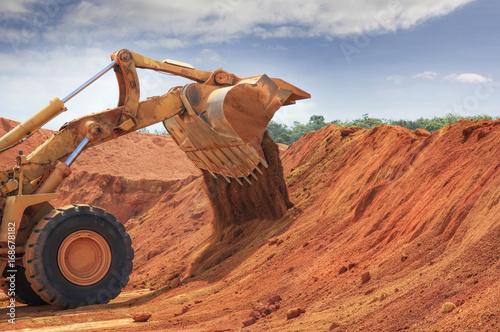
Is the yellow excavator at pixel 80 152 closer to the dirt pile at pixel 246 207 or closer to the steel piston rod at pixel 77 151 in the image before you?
the steel piston rod at pixel 77 151

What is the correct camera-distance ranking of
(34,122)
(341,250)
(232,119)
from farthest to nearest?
(232,119) < (34,122) < (341,250)

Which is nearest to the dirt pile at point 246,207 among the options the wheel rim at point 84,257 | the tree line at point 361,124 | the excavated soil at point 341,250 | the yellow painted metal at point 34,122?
the excavated soil at point 341,250

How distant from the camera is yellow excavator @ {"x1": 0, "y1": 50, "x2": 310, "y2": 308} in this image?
28.4ft

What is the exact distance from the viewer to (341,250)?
28.7ft

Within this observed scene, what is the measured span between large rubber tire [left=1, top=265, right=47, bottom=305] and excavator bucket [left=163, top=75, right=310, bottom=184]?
185 inches

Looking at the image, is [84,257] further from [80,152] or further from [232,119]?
[232,119]

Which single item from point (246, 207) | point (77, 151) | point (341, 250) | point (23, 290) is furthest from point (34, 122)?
point (341, 250)

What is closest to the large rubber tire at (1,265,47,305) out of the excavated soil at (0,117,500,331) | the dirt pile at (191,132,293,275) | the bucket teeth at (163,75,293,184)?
the excavated soil at (0,117,500,331)

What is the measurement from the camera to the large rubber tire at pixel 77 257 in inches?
335

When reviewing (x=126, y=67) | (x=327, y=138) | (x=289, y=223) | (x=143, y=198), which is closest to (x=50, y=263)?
(x=126, y=67)

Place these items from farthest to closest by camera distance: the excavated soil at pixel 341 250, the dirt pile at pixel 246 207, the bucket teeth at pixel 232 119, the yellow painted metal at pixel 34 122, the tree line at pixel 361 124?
the tree line at pixel 361 124 → the dirt pile at pixel 246 207 → the bucket teeth at pixel 232 119 → the yellow painted metal at pixel 34 122 → the excavated soil at pixel 341 250

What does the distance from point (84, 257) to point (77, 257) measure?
13 cm

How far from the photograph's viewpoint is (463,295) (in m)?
5.10

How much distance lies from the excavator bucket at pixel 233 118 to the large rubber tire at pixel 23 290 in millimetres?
4697
